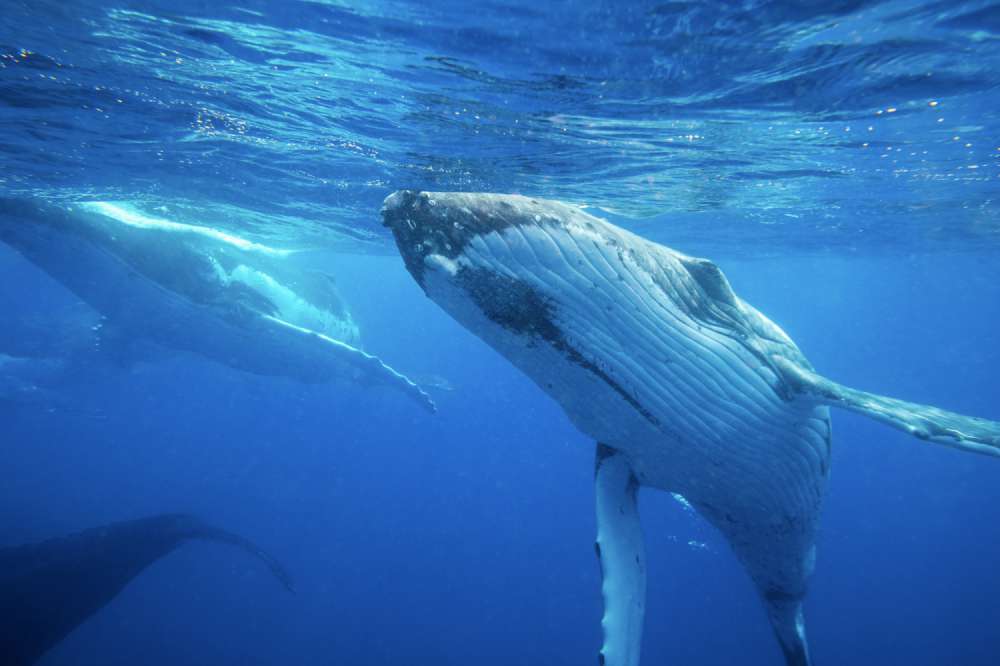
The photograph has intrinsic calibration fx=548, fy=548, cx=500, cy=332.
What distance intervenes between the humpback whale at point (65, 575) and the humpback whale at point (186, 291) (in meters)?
6.57

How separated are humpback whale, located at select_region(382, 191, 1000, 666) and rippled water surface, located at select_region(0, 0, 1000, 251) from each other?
5.09 meters

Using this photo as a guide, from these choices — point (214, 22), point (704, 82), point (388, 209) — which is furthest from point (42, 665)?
point (704, 82)

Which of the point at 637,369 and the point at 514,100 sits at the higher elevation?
the point at 514,100

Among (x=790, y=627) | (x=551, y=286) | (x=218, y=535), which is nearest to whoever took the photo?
(x=551, y=286)

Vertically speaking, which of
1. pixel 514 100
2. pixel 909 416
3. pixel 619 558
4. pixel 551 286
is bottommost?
pixel 619 558

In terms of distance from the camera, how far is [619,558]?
177 inches

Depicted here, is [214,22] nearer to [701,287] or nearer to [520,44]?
[520,44]

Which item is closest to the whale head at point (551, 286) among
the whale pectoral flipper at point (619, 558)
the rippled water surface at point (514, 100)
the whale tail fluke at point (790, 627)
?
the whale pectoral flipper at point (619, 558)

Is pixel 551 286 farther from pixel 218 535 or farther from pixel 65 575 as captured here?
pixel 218 535

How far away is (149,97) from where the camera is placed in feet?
35.1

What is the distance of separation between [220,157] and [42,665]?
18543 millimetres

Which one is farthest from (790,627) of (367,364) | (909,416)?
(367,364)

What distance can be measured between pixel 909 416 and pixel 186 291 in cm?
1735

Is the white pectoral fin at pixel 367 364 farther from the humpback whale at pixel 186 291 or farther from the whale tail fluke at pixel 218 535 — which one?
the whale tail fluke at pixel 218 535
